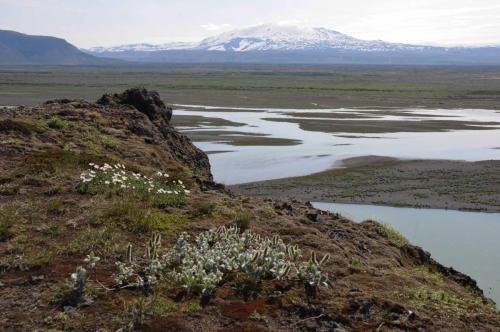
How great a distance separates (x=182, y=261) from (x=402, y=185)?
1129 inches

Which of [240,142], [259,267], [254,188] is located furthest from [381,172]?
[259,267]

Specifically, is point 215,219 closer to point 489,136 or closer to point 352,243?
point 352,243

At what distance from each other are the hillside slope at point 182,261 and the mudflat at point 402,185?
1888cm

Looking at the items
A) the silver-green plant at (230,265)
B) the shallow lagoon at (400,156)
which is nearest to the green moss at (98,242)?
the silver-green plant at (230,265)

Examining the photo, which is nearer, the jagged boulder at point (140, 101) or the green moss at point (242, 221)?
the green moss at point (242, 221)

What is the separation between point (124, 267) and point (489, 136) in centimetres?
5259

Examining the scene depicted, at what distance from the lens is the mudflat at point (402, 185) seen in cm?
3269

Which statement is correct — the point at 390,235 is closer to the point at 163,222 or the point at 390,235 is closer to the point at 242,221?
the point at 242,221

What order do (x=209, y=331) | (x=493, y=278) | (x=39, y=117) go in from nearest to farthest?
1. (x=209, y=331)
2. (x=39, y=117)
3. (x=493, y=278)

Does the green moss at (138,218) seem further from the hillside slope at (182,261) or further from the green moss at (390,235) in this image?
the green moss at (390,235)

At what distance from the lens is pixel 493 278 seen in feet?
61.4

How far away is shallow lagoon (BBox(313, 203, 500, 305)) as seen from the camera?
19.6 meters

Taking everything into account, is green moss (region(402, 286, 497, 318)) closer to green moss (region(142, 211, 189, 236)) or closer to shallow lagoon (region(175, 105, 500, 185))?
green moss (region(142, 211, 189, 236))

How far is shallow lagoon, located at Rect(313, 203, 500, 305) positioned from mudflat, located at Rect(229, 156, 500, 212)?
56.1 inches
